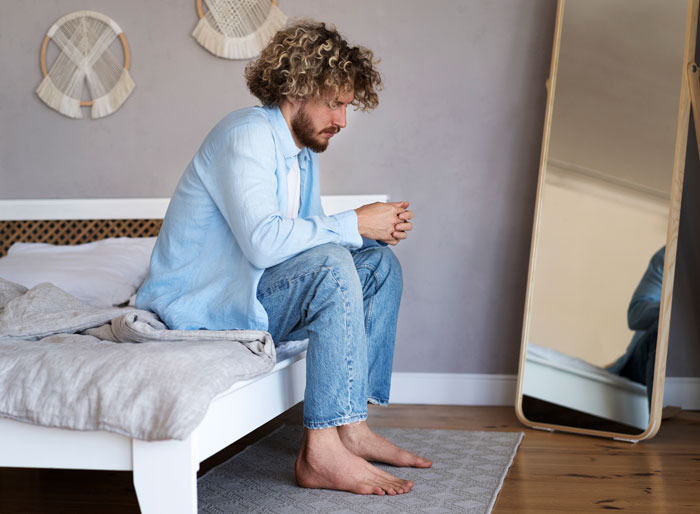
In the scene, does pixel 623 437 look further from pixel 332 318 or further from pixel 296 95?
pixel 296 95

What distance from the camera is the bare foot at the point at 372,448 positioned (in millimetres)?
1745

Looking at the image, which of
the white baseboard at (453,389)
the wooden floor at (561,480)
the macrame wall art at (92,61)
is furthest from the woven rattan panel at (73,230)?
the white baseboard at (453,389)

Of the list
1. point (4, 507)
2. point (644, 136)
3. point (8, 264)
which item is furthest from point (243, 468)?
point (644, 136)

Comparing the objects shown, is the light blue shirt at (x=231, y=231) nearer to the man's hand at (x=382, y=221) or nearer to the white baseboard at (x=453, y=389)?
the man's hand at (x=382, y=221)

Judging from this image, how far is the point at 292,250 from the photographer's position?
158 centimetres

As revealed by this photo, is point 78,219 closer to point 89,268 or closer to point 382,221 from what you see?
point 89,268

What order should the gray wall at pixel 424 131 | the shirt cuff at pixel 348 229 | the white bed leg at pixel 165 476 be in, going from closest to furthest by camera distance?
the white bed leg at pixel 165 476
the shirt cuff at pixel 348 229
the gray wall at pixel 424 131

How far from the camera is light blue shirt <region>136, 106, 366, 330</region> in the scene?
1.56 m

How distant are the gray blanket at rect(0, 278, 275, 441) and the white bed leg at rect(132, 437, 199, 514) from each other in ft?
0.11

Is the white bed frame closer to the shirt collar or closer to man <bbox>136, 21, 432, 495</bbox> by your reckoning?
man <bbox>136, 21, 432, 495</bbox>

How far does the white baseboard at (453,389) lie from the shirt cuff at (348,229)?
49.9 inches

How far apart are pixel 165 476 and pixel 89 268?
4.31 ft

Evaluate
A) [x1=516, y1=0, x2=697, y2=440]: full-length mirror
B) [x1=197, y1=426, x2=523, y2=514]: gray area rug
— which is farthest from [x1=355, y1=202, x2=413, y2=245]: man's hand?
[x1=516, y1=0, x2=697, y2=440]: full-length mirror

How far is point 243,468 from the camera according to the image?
1888 millimetres
